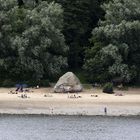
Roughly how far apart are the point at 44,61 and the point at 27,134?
24.0 meters

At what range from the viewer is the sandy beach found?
58.5m

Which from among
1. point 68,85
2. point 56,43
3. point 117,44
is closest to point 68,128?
point 68,85

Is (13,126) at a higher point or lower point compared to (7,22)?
lower

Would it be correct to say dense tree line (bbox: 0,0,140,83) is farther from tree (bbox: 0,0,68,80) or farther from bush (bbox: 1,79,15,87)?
bush (bbox: 1,79,15,87)

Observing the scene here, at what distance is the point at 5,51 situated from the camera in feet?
243

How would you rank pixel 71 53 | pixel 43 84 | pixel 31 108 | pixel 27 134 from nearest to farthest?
1. pixel 27 134
2. pixel 31 108
3. pixel 43 84
4. pixel 71 53

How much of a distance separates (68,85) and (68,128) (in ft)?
46.3

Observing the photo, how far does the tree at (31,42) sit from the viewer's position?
7262cm

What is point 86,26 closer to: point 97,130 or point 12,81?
point 12,81

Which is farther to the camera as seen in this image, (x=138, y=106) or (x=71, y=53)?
(x=71, y=53)

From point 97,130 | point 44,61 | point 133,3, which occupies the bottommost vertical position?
point 97,130

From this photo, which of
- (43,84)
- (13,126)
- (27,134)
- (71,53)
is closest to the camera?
(27,134)

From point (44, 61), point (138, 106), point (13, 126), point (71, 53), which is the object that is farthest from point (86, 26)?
point (13, 126)

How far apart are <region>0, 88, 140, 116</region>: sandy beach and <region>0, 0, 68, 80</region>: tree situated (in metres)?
8.14
